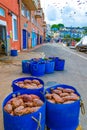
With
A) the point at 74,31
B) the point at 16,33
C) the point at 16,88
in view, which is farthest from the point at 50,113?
the point at 74,31

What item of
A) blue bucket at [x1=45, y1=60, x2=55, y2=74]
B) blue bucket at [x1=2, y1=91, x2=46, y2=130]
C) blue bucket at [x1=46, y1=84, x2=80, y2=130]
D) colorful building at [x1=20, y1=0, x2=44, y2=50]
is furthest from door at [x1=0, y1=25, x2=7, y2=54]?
blue bucket at [x1=2, y1=91, x2=46, y2=130]

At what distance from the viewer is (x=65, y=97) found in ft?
10.2

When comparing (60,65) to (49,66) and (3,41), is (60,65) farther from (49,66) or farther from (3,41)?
(3,41)

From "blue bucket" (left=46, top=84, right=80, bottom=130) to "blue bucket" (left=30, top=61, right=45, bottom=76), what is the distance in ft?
15.7

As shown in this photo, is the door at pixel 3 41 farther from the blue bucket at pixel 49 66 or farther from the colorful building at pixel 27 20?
the blue bucket at pixel 49 66

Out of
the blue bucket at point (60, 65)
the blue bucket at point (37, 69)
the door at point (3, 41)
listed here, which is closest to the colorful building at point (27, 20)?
the door at point (3, 41)

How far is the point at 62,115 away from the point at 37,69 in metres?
4.97

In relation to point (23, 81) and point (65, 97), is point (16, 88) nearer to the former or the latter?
point (23, 81)

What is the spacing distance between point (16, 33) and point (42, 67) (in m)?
10.5

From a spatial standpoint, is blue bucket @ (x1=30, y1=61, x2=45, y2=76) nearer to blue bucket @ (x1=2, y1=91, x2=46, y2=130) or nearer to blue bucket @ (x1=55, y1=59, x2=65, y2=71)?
blue bucket @ (x1=55, y1=59, x2=65, y2=71)

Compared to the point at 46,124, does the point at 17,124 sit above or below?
above

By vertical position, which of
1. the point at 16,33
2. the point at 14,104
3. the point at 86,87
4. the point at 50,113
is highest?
the point at 16,33

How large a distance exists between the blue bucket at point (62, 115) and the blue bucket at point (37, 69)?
4.80 metres

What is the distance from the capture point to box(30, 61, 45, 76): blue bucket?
25.6ft
